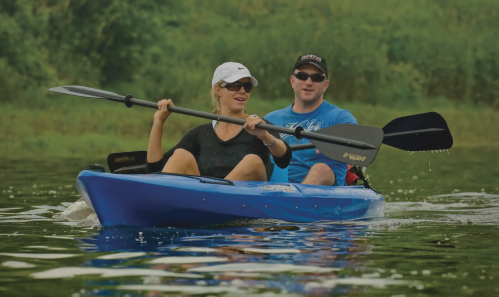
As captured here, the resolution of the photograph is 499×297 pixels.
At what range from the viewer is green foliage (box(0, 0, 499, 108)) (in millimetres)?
25719

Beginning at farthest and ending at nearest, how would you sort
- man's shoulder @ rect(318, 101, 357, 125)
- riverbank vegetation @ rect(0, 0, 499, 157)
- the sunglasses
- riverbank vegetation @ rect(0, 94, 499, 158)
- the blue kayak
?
riverbank vegetation @ rect(0, 0, 499, 157)
riverbank vegetation @ rect(0, 94, 499, 158)
the sunglasses
man's shoulder @ rect(318, 101, 357, 125)
the blue kayak

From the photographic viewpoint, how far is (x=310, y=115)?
22.6 feet

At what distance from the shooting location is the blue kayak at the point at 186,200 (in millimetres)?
5254

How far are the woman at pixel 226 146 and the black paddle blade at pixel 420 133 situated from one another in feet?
5.19

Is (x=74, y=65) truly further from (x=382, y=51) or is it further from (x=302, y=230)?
(x=302, y=230)

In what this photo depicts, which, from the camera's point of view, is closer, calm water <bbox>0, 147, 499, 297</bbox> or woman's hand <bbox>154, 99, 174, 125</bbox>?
calm water <bbox>0, 147, 499, 297</bbox>

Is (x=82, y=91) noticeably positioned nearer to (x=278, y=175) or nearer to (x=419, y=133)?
(x=278, y=175)

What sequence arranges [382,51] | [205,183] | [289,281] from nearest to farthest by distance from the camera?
[289,281] → [205,183] → [382,51]

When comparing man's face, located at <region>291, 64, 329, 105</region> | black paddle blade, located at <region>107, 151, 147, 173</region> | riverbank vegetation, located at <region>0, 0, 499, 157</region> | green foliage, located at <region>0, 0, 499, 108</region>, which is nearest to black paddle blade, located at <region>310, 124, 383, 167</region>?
man's face, located at <region>291, 64, 329, 105</region>

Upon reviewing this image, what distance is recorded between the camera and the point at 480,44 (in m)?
31.2

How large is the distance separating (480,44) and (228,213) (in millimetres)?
27670

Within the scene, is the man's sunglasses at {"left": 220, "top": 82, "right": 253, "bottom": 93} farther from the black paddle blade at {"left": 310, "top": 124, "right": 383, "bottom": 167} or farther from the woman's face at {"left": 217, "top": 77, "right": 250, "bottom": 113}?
the black paddle blade at {"left": 310, "top": 124, "right": 383, "bottom": 167}

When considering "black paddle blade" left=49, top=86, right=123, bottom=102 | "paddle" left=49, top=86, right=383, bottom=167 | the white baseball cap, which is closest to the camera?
the white baseball cap

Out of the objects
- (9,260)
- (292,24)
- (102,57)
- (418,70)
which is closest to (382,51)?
(418,70)
